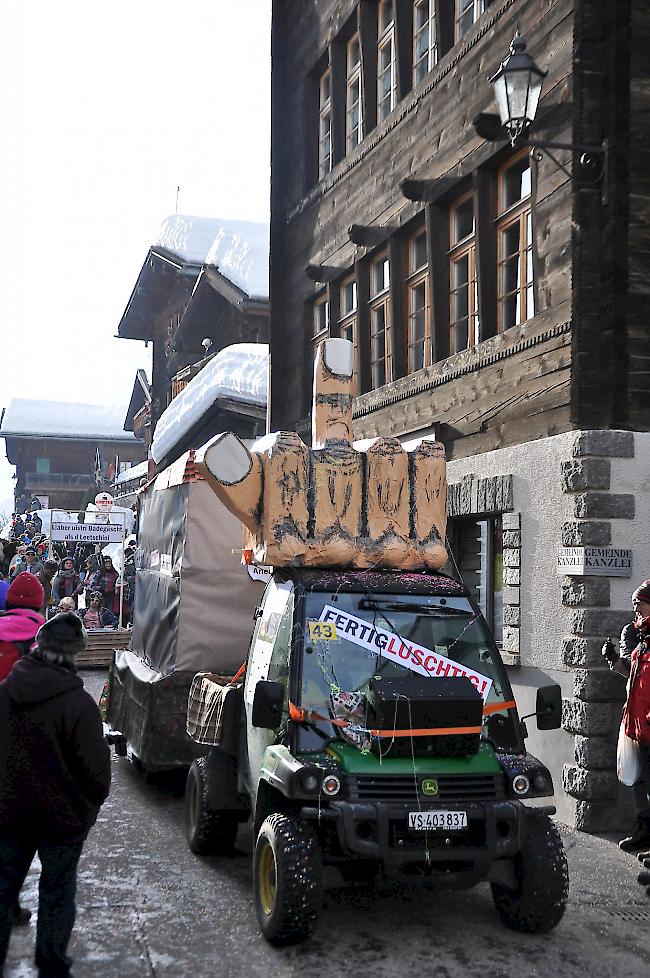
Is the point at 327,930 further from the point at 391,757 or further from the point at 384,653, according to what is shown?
the point at 384,653

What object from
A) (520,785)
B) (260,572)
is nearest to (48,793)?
(520,785)

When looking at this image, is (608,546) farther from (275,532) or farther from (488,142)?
(488,142)

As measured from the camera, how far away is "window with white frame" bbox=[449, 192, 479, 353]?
39.8ft

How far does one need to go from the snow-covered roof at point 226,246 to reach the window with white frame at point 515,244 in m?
13.9

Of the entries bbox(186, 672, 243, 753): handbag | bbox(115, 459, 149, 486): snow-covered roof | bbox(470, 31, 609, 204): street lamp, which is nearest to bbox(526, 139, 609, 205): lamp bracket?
bbox(470, 31, 609, 204): street lamp

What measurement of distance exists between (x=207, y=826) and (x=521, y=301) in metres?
6.23

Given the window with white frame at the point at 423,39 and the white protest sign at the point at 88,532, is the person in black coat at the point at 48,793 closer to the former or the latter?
the window with white frame at the point at 423,39

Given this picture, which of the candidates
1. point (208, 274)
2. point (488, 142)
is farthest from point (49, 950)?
point (208, 274)

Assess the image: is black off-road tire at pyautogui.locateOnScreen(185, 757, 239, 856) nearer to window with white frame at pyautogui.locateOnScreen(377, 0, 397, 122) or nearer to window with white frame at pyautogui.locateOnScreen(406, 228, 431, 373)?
window with white frame at pyautogui.locateOnScreen(406, 228, 431, 373)

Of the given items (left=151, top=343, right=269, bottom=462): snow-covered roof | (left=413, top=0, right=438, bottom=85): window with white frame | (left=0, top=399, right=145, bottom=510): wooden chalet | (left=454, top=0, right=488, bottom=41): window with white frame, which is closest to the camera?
(left=454, top=0, right=488, bottom=41): window with white frame

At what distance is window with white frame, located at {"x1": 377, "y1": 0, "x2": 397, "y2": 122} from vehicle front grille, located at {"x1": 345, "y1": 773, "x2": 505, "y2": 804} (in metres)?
11.0

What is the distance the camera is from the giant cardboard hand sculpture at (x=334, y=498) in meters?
6.77

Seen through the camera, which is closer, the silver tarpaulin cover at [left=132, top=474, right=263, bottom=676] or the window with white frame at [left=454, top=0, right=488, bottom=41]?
the silver tarpaulin cover at [left=132, top=474, right=263, bottom=676]

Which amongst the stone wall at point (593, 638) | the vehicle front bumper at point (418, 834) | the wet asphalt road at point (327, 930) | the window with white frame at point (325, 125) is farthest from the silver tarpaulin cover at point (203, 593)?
the window with white frame at point (325, 125)
